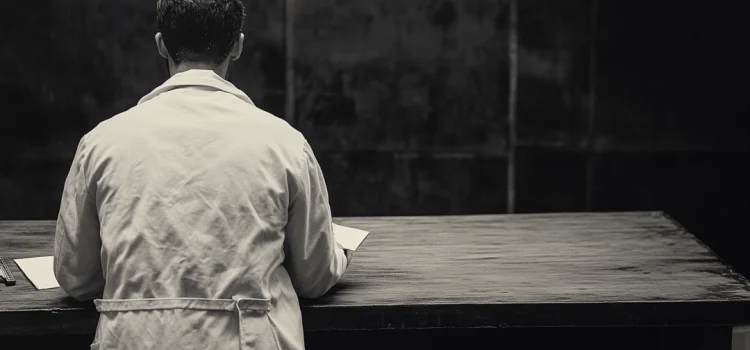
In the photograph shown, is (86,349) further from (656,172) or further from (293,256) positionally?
(656,172)

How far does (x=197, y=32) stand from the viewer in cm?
196

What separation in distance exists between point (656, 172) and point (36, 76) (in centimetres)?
252

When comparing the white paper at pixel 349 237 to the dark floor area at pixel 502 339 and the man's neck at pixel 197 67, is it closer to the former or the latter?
the dark floor area at pixel 502 339

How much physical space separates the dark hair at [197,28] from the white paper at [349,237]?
1.87 feet

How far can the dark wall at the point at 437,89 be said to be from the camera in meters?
4.16

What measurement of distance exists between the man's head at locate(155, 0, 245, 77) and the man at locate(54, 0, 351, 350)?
0.23ft

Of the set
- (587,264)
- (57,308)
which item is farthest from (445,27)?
(57,308)

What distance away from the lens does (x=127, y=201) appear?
72.5 inches

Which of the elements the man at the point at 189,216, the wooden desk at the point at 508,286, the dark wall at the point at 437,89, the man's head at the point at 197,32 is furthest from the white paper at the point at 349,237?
the dark wall at the point at 437,89

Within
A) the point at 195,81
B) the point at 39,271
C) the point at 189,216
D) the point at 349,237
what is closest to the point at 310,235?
the point at 189,216

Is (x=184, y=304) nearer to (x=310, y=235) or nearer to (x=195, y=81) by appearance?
(x=310, y=235)

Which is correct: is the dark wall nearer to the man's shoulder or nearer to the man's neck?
the man's neck

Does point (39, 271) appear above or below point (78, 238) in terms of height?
below

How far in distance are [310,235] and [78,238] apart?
0.42m
